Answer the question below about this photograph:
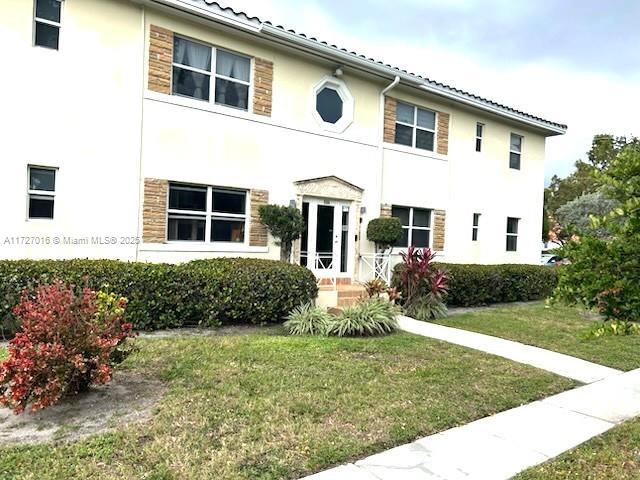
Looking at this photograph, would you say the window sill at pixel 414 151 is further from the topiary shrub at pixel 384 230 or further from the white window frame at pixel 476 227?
the white window frame at pixel 476 227

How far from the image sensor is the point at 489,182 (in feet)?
54.7

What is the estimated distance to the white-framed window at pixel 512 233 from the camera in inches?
698

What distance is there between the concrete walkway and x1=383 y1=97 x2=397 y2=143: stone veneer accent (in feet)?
19.8

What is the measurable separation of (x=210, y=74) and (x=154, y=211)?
3.41 m

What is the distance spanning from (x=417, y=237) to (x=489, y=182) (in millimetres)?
3895

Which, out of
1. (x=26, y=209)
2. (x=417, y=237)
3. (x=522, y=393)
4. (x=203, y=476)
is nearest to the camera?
(x=203, y=476)

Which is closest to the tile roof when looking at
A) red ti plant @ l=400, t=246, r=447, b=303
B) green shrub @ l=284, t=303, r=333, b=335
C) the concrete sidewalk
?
red ti plant @ l=400, t=246, r=447, b=303

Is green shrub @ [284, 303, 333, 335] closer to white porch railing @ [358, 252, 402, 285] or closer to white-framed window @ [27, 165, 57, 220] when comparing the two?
white porch railing @ [358, 252, 402, 285]

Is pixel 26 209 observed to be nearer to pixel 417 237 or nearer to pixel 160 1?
pixel 160 1

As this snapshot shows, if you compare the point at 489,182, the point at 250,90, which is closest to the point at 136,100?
the point at 250,90

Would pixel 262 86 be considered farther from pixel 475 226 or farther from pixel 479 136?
pixel 475 226

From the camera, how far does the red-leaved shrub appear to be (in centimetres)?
433

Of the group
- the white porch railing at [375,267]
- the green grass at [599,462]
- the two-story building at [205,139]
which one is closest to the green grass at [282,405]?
the green grass at [599,462]

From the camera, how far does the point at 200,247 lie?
1058 cm
